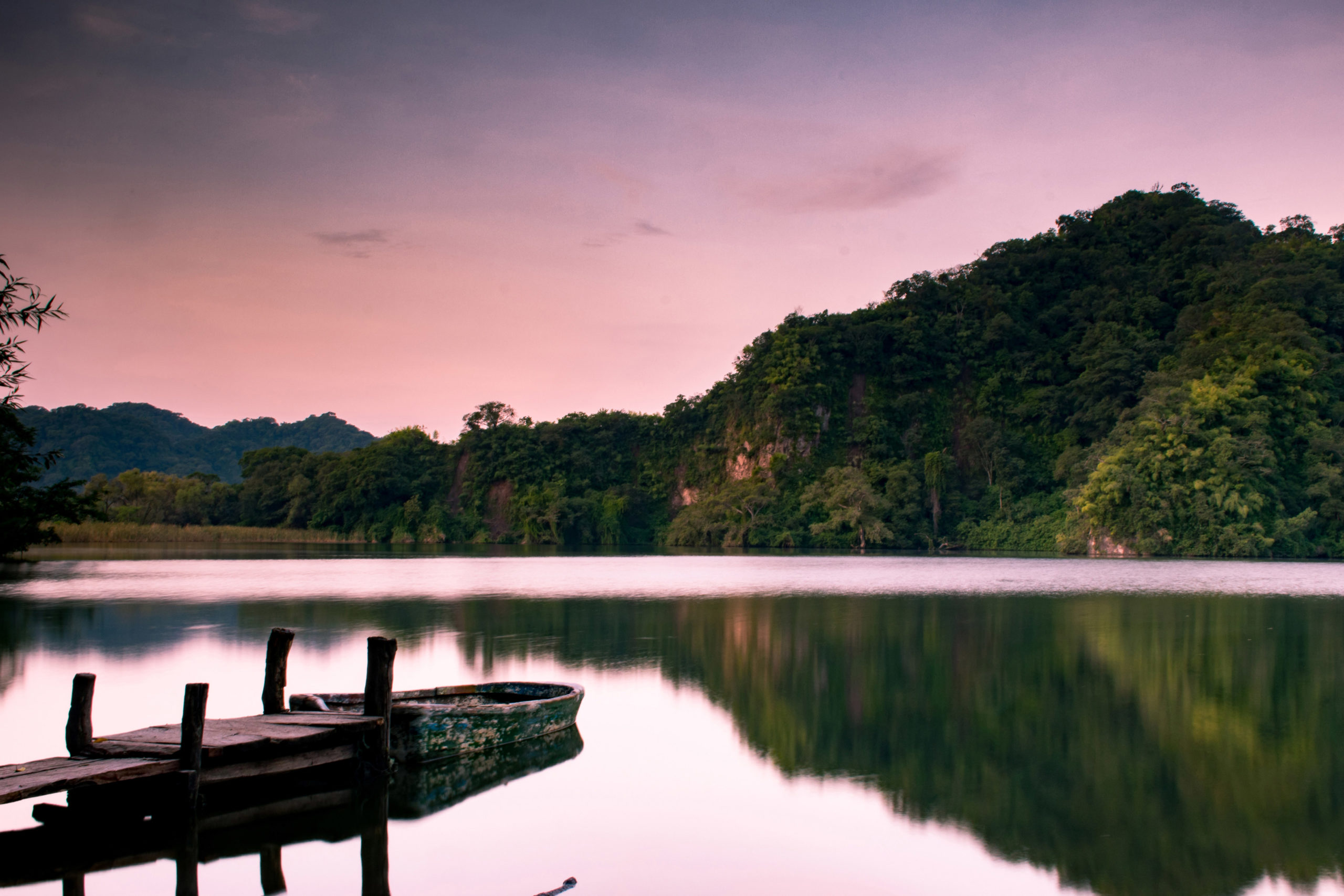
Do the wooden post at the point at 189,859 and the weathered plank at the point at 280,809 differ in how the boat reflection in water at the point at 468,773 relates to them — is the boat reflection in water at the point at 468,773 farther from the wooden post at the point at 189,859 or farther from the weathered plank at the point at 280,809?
the wooden post at the point at 189,859

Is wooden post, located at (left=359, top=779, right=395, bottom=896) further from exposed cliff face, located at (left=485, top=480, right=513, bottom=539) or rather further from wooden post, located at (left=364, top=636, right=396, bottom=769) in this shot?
exposed cliff face, located at (left=485, top=480, right=513, bottom=539)

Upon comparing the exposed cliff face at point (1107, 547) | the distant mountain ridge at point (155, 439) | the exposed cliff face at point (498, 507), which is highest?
the distant mountain ridge at point (155, 439)

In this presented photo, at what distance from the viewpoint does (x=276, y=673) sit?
35.5 feet

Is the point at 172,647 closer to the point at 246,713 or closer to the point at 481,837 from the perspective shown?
the point at 246,713

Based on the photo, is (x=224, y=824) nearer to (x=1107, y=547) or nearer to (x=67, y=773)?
(x=67, y=773)

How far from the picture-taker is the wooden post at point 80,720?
8.60 metres

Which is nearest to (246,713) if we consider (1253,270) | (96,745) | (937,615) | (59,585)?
(96,745)

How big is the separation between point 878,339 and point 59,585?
61.3 meters

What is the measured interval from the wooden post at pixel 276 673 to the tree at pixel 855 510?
5614cm

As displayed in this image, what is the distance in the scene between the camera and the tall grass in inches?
2778

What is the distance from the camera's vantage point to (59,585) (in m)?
31.7

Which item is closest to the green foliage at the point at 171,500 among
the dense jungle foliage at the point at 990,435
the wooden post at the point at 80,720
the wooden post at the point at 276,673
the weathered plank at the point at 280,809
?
the dense jungle foliage at the point at 990,435

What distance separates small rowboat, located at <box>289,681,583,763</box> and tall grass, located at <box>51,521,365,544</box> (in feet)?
208

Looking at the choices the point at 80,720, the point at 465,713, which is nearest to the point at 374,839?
the point at 465,713
